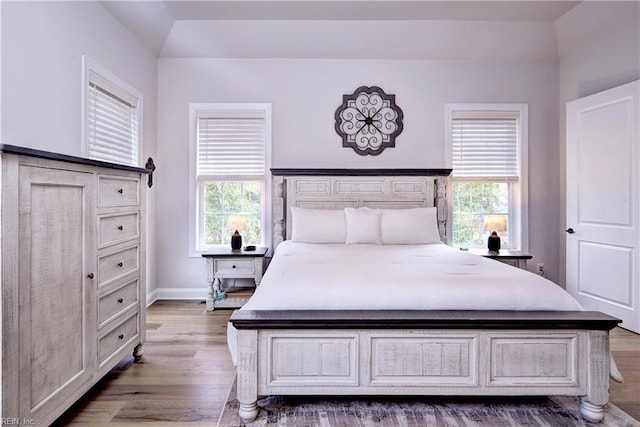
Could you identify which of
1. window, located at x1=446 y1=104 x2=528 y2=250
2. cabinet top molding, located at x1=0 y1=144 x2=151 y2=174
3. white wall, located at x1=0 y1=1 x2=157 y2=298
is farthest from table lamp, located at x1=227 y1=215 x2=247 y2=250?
window, located at x1=446 y1=104 x2=528 y2=250

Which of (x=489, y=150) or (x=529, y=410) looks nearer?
(x=529, y=410)

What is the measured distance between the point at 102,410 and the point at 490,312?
212 centimetres

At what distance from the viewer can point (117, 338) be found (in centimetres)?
216

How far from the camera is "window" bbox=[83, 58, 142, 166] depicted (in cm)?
282

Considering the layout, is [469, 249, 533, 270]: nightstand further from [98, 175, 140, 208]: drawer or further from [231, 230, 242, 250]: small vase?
[98, 175, 140, 208]: drawer

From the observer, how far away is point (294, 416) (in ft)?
6.07

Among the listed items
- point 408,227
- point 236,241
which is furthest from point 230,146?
point 408,227

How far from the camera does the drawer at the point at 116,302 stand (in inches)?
77.4

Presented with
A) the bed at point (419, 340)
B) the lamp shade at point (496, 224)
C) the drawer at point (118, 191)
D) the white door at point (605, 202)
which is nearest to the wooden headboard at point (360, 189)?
the lamp shade at point (496, 224)

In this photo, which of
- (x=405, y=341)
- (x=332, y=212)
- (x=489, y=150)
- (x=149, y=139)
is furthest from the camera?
(x=489, y=150)

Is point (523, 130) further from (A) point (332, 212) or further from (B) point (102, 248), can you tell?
(B) point (102, 248)

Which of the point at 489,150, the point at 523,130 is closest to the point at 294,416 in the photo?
the point at 489,150

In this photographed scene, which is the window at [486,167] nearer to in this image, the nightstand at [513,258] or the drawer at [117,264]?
the nightstand at [513,258]

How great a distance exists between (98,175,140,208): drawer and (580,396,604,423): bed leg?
2.73 metres
